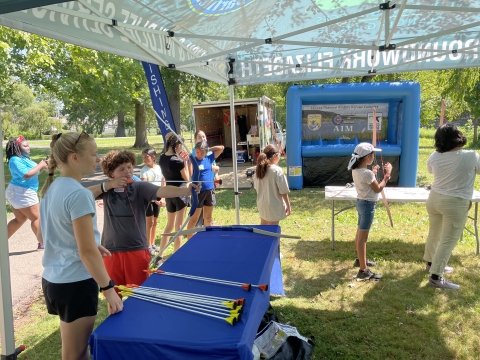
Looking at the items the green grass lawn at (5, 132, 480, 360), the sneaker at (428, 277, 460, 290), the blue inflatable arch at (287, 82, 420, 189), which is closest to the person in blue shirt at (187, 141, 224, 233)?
the green grass lawn at (5, 132, 480, 360)

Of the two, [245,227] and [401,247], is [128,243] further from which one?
[401,247]

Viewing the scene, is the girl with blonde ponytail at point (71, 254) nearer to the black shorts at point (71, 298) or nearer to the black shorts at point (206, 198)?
the black shorts at point (71, 298)

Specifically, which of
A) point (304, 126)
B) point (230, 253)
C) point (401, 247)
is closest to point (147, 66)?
point (230, 253)

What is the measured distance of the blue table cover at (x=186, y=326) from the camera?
4.54ft

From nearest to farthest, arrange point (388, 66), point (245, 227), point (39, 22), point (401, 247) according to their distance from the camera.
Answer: point (39, 22), point (245, 227), point (388, 66), point (401, 247)

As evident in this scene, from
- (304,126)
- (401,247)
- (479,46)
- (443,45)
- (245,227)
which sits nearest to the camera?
(245,227)

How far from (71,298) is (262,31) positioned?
9.43 ft

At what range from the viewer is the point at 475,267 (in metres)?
3.98

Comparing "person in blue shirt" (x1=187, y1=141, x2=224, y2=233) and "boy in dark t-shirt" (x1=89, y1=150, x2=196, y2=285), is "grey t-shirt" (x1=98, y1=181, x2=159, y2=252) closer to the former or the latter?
"boy in dark t-shirt" (x1=89, y1=150, x2=196, y2=285)

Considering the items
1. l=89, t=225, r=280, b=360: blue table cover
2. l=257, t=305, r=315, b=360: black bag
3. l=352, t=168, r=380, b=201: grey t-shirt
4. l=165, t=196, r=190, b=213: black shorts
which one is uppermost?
l=352, t=168, r=380, b=201: grey t-shirt

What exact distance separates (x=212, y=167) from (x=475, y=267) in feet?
10.8

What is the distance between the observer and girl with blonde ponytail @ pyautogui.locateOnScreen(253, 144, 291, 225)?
3.75m

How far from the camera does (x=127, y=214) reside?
2.44m

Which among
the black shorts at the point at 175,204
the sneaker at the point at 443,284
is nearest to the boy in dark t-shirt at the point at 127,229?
the black shorts at the point at 175,204
